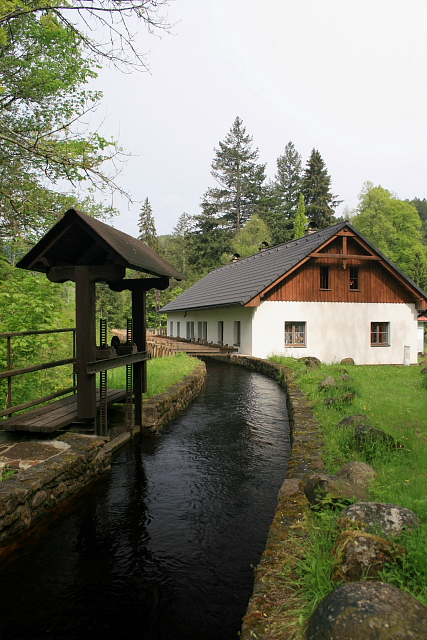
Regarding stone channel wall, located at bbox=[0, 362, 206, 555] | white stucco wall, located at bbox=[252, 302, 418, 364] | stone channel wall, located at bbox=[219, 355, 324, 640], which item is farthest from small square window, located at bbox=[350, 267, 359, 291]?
stone channel wall, located at bbox=[0, 362, 206, 555]

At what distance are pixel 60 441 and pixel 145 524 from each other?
1740 millimetres

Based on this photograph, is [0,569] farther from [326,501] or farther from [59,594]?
[326,501]

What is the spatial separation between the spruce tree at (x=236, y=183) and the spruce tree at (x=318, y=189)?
282 inches

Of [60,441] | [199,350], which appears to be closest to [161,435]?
[60,441]

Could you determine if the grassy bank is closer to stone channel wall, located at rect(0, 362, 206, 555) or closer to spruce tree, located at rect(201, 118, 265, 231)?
stone channel wall, located at rect(0, 362, 206, 555)

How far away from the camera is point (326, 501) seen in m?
3.68

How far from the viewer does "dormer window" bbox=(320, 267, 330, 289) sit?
2139 centimetres

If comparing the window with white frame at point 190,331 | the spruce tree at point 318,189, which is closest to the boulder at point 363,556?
the window with white frame at point 190,331

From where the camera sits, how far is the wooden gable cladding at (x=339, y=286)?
20734 mm

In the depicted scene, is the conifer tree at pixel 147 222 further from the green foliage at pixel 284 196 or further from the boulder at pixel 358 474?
the boulder at pixel 358 474

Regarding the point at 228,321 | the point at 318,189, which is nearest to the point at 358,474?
the point at 228,321

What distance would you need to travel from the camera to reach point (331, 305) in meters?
21.4

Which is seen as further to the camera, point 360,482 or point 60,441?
point 60,441

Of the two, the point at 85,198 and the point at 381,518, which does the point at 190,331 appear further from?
the point at 381,518
